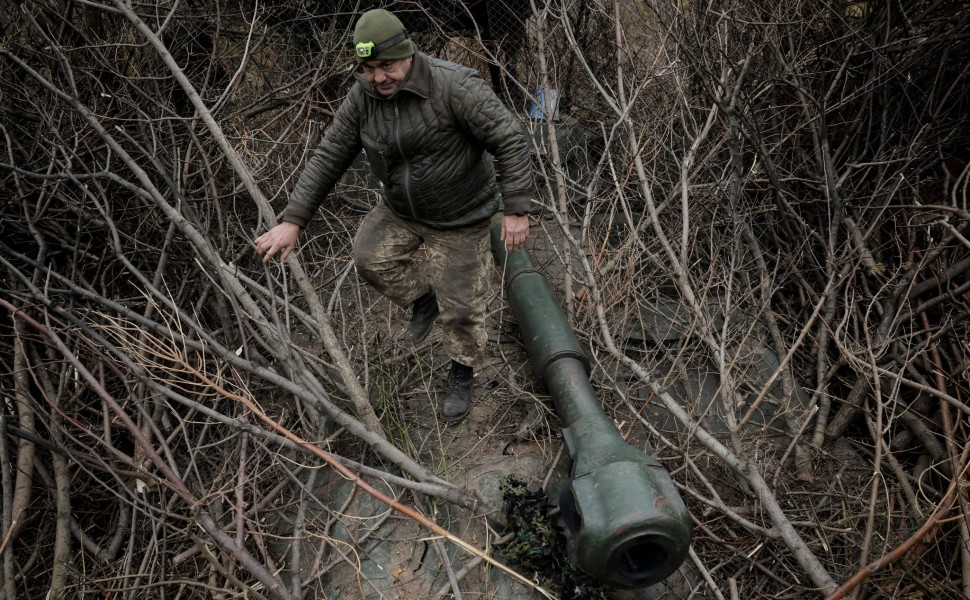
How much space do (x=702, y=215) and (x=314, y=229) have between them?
305 centimetres

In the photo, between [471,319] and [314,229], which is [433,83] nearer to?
[471,319]

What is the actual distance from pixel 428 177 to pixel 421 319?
1.22 meters

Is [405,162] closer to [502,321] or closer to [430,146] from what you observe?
[430,146]

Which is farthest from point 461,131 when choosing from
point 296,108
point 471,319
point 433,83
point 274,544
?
point 296,108

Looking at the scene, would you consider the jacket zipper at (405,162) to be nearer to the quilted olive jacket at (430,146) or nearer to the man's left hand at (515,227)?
the quilted olive jacket at (430,146)

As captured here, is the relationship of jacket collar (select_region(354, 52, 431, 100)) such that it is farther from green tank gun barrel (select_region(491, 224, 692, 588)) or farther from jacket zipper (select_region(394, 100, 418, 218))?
green tank gun barrel (select_region(491, 224, 692, 588))

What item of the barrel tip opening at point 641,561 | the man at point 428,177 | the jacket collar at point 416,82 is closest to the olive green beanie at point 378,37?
the man at point 428,177

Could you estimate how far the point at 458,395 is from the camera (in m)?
3.85

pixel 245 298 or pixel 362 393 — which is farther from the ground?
pixel 245 298

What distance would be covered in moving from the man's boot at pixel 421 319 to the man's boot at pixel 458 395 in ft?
1.30

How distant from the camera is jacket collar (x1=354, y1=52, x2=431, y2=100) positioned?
9.57 ft

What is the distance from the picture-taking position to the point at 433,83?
298 cm

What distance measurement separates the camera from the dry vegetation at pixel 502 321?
3.23 meters

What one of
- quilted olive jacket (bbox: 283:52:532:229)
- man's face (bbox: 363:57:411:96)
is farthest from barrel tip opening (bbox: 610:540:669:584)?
man's face (bbox: 363:57:411:96)
